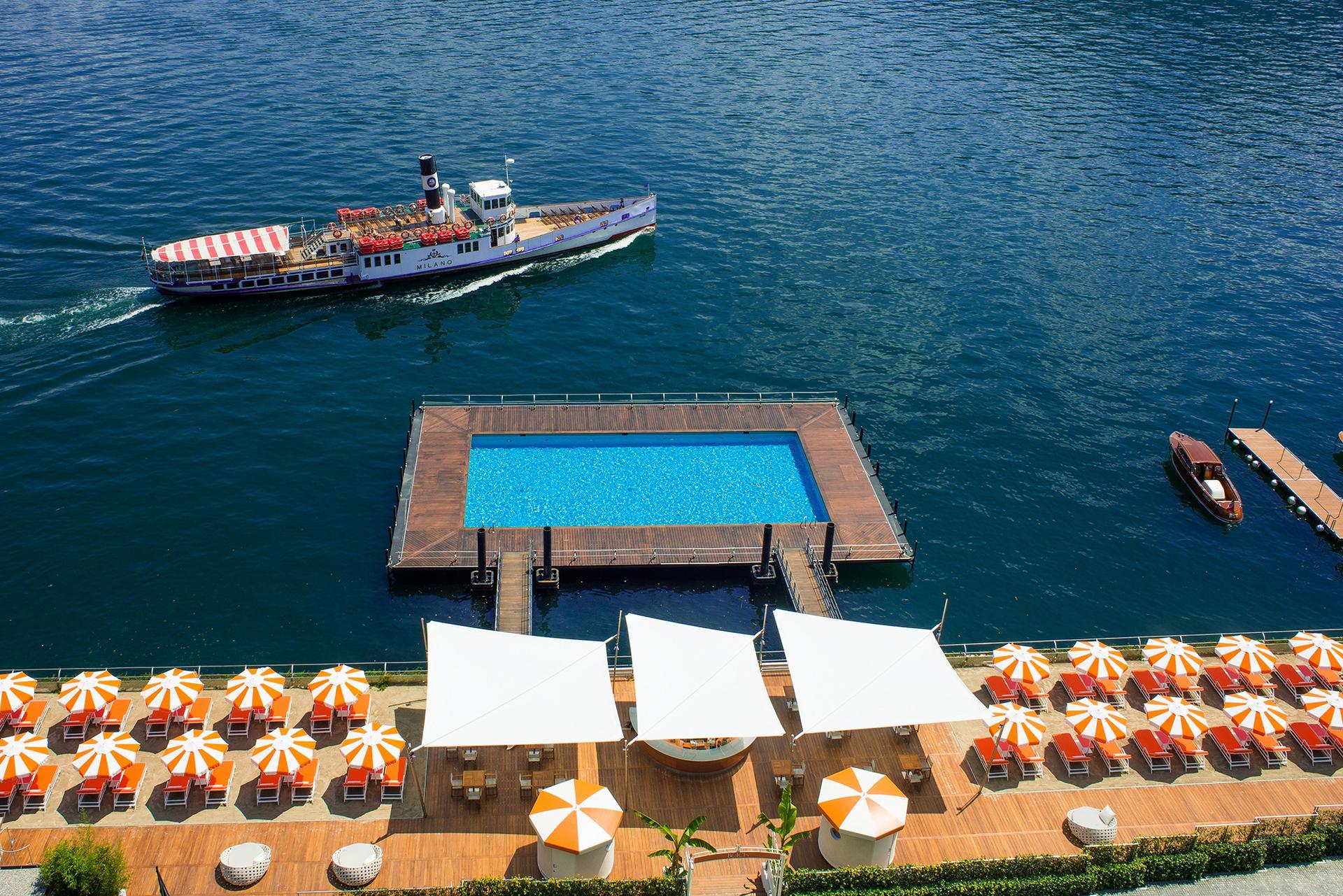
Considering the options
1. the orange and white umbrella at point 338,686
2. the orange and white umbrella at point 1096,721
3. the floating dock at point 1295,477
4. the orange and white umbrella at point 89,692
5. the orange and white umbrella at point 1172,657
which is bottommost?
the floating dock at point 1295,477

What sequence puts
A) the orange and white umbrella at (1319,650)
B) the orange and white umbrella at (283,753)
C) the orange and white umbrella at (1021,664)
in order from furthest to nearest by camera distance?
the orange and white umbrella at (1319,650) → the orange and white umbrella at (1021,664) → the orange and white umbrella at (283,753)

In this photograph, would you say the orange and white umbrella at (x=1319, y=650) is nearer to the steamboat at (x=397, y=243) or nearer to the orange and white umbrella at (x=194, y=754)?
the orange and white umbrella at (x=194, y=754)

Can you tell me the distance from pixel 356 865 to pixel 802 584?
27.3m

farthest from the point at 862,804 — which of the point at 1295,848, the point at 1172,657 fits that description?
the point at 1172,657

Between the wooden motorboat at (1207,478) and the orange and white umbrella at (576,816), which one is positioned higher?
the orange and white umbrella at (576,816)

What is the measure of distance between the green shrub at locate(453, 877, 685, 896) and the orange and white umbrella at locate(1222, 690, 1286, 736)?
2588 centimetres

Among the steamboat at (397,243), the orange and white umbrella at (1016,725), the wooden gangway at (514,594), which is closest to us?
the orange and white umbrella at (1016,725)

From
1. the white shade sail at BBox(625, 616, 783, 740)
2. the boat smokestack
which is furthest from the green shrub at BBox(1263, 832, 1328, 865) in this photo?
the boat smokestack

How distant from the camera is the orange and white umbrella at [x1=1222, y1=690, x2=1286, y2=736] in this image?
150ft

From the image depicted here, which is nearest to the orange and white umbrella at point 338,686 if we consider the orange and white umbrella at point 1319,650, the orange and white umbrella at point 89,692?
the orange and white umbrella at point 89,692

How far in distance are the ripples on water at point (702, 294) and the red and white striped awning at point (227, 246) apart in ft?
16.0

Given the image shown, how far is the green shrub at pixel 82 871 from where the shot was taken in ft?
118

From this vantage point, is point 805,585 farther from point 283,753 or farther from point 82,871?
point 82,871

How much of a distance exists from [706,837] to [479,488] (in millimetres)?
29542
